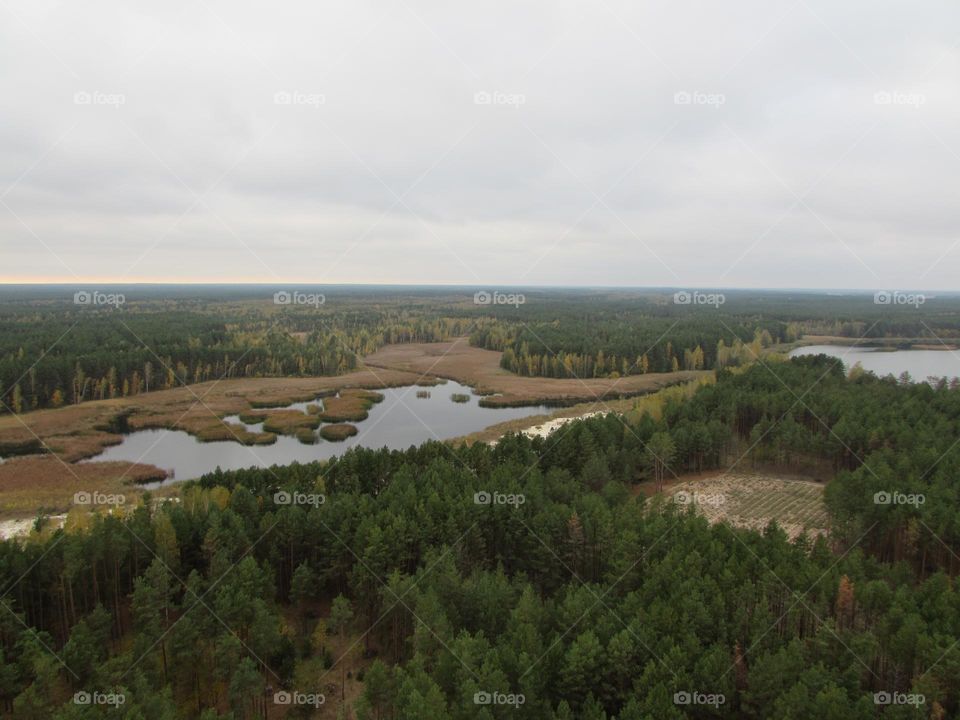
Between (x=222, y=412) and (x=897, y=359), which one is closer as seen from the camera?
(x=222, y=412)

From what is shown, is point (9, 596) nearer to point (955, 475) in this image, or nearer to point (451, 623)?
point (451, 623)

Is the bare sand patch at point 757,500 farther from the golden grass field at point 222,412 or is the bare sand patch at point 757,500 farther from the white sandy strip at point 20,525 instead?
the white sandy strip at point 20,525

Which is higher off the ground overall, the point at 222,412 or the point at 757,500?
the point at 222,412

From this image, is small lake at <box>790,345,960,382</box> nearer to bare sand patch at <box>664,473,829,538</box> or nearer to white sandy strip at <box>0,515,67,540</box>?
bare sand patch at <box>664,473,829,538</box>

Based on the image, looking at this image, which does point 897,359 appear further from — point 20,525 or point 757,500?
point 20,525

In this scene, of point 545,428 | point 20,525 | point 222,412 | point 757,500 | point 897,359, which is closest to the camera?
point 20,525

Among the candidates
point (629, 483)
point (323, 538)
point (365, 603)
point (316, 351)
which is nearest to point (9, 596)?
point (323, 538)

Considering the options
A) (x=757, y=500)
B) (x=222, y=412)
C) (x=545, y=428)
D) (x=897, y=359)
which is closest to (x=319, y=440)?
(x=222, y=412)

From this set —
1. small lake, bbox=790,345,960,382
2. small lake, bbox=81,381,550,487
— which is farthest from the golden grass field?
small lake, bbox=790,345,960,382

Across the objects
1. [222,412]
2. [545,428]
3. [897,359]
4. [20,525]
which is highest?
[897,359]
